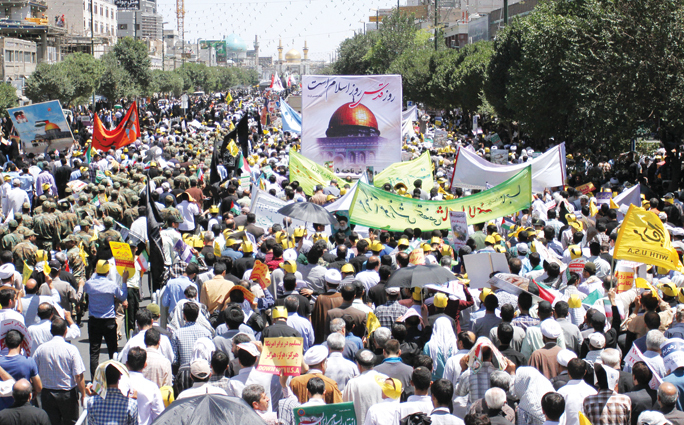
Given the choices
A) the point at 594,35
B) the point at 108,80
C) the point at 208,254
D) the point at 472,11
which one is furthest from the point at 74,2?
the point at 208,254

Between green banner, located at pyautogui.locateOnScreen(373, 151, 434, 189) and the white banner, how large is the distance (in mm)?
1063

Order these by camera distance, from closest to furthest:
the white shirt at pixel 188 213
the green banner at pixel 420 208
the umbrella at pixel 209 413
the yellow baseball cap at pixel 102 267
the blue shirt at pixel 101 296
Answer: the umbrella at pixel 209 413, the blue shirt at pixel 101 296, the yellow baseball cap at pixel 102 267, the green banner at pixel 420 208, the white shirt at pixel 188 213

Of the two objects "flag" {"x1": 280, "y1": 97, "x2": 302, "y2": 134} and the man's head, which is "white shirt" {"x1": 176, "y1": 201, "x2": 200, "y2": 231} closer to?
the man's head

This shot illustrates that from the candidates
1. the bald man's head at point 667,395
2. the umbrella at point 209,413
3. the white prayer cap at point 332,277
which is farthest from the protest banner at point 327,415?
the white prayer cap at point 332,277

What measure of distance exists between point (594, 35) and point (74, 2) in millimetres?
68151

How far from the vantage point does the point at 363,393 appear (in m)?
5.63

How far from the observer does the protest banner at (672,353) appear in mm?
6035

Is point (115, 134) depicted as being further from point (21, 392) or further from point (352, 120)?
point (21, 392)

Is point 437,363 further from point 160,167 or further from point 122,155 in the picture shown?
point 122,155

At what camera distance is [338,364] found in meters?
6.09

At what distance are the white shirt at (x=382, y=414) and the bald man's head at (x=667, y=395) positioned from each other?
6.02ft

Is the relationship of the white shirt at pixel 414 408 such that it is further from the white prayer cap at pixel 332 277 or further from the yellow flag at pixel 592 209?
the yellow flag at pixel 592 209

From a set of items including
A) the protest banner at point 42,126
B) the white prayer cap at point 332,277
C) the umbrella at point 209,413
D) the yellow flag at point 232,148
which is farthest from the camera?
the protest banner at point 42,126

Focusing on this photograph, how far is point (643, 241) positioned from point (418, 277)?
2.54 meters
